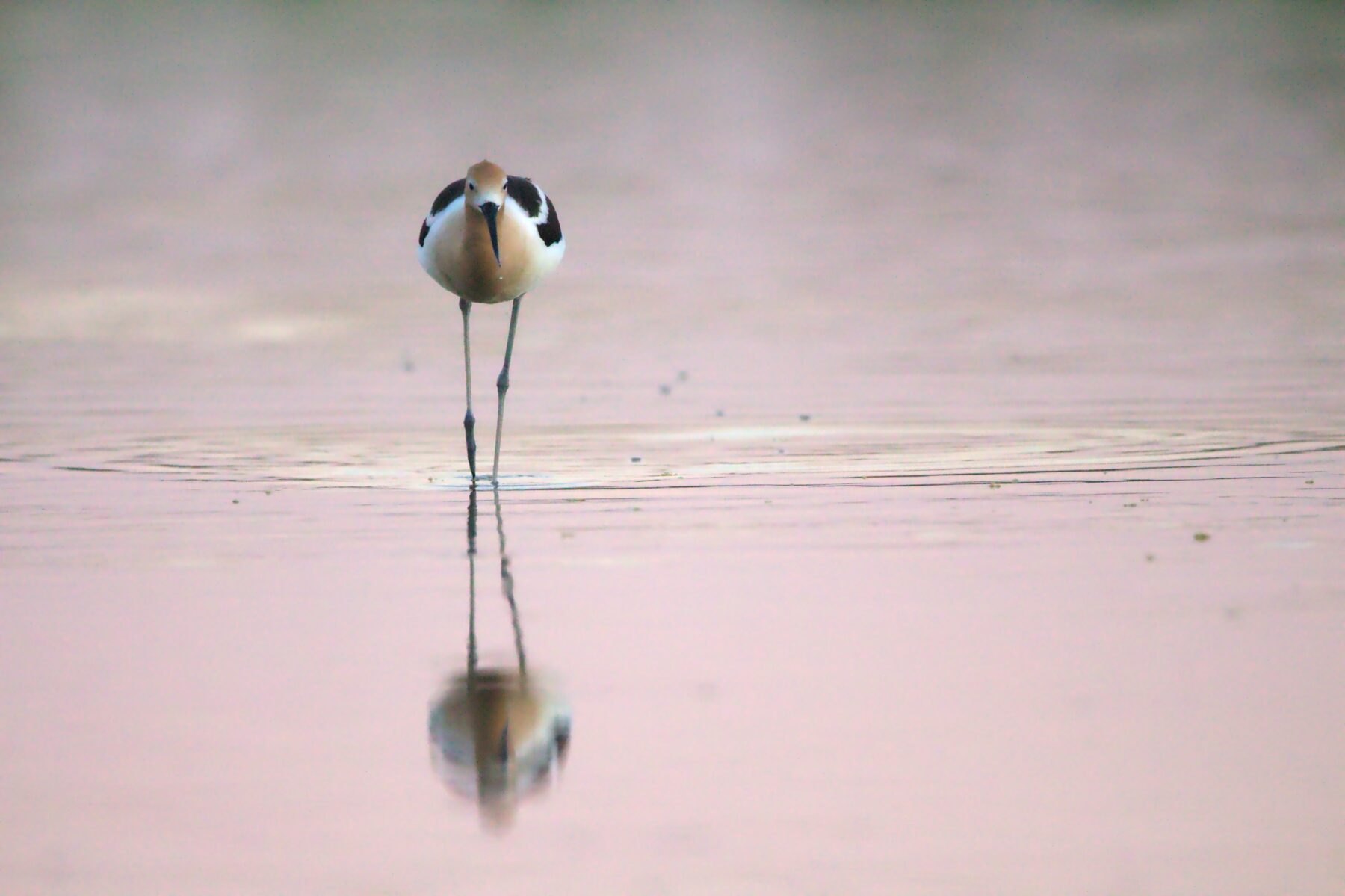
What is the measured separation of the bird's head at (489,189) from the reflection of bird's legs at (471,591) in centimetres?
154

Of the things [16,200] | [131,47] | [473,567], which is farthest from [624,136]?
[473,567]

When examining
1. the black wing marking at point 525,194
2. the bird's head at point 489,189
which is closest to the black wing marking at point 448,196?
the black wing marking at point 525,194

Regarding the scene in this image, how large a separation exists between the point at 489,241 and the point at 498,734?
5882mm

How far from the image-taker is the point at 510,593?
23.4 feet

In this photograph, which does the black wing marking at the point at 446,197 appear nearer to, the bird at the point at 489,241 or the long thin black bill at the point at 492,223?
the bird at the point at 489,241

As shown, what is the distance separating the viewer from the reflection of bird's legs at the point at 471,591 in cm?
607

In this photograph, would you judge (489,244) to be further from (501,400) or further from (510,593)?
(510,593)

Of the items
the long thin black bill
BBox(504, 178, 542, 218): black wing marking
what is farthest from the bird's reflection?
BBox(504, 178, 542, 218): black wing marking

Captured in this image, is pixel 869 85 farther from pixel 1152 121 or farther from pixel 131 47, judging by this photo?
pixel 131 47

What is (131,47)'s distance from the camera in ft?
127

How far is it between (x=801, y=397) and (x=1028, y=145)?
14738 mm

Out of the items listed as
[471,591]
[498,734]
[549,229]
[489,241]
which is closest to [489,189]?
[489,241]

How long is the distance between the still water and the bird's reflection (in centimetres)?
2

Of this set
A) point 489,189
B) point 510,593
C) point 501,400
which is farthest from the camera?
point 501,400
